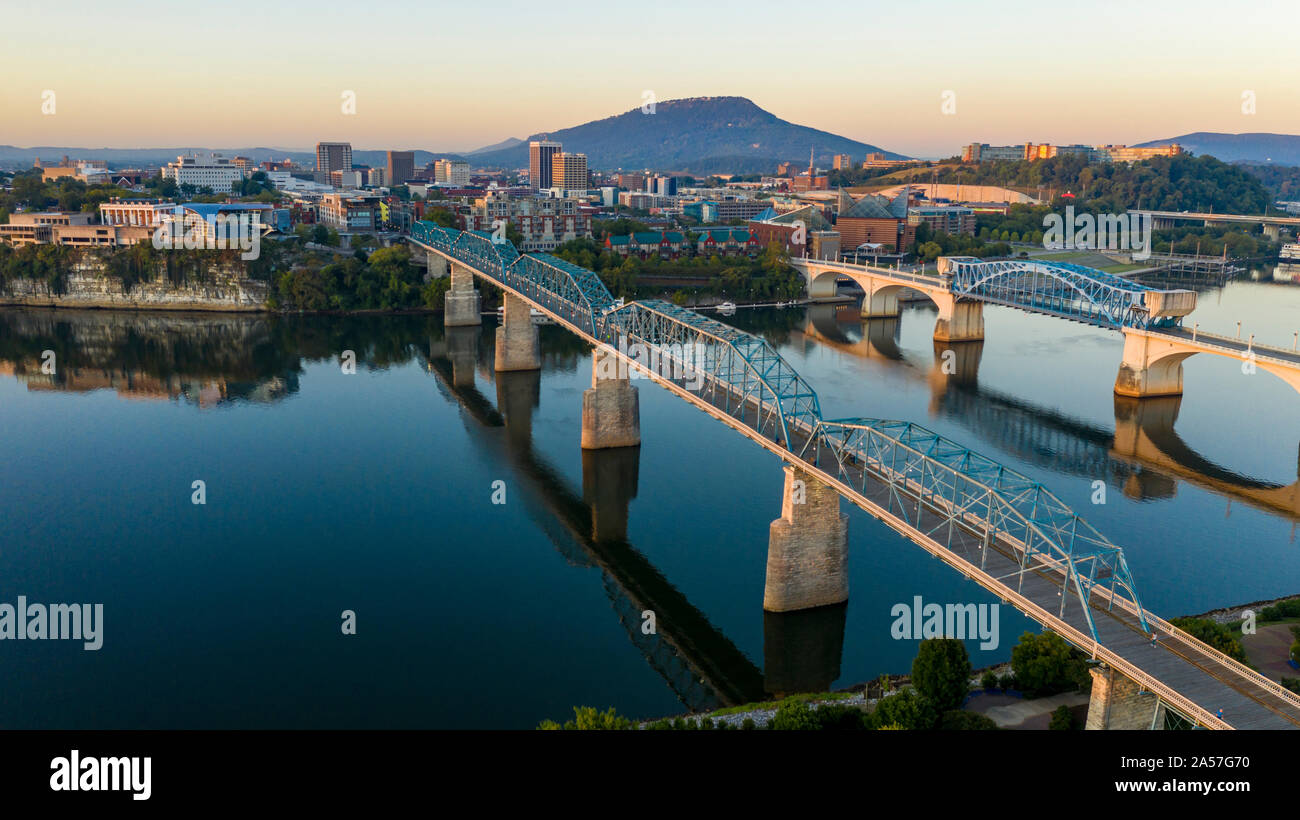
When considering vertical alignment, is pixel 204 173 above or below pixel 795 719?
above

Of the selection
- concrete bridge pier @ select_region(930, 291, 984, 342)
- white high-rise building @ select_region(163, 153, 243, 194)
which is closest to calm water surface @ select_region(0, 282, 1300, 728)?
concrete bridge pier @ select_region(930, 291, 984, 342)

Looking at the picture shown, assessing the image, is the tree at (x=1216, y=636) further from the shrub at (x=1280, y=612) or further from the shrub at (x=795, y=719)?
the shrub at (x=795, y=719)

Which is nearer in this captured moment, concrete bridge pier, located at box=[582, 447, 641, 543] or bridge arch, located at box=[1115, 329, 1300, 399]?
concrete bridge pier, located at box=[582, 447, 641, 543]

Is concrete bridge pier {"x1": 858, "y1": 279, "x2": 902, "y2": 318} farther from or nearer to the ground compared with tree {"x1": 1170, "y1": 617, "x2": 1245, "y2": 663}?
farther from the ground

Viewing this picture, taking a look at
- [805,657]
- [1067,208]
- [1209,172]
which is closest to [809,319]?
[805,657]

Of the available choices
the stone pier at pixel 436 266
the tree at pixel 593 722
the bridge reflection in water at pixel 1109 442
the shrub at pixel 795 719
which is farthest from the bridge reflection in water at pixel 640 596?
the stone pier at pixel 436 266

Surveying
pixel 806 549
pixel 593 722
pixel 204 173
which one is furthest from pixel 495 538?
pixel 204 173

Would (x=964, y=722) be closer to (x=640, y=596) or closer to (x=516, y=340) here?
(x=640, y=596)

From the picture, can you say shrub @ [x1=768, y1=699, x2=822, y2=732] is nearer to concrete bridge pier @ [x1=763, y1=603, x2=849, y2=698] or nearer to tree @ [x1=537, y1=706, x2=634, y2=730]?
tree @ [x1=537, y1=706, x2=634, y2=730]
